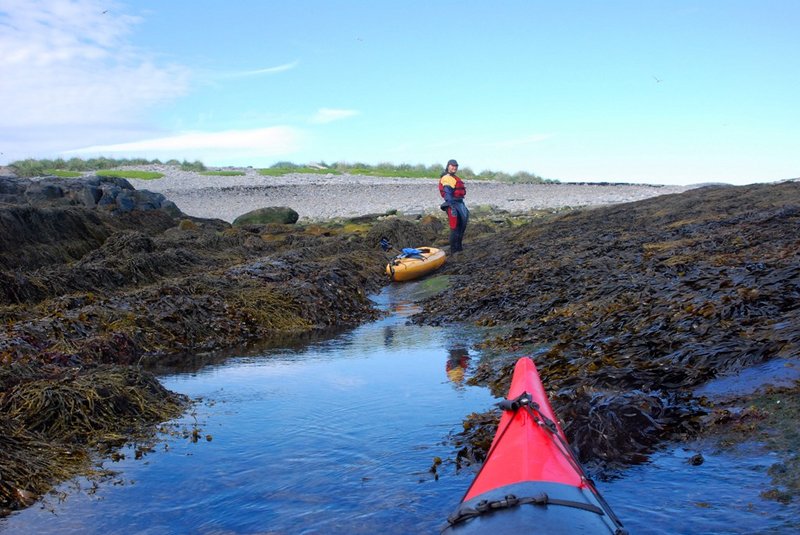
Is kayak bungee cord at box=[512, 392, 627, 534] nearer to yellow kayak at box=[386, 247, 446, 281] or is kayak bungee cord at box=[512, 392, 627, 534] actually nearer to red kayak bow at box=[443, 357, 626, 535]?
red kayak bow at box=[443, 357, 626, 535]

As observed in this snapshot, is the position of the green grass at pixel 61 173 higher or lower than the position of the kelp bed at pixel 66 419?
higher

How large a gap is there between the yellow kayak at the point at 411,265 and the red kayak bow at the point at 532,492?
1298 cm

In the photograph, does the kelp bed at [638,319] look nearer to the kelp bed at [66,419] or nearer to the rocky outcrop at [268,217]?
the kelp bed at [66,419]

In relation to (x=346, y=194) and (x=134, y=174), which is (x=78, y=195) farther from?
(x=134, y=174)

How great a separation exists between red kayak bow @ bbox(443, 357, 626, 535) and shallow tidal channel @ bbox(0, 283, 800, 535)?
65 centimetres

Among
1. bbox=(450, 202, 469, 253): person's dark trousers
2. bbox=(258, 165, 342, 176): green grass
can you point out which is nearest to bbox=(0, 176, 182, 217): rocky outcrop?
bbox=(450, 202, 469, 253): person's dark trousers

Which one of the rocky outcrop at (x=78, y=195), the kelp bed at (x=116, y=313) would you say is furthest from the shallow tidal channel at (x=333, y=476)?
the rocky outcrop at (x=78, y=195)

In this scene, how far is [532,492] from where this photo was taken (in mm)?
3113

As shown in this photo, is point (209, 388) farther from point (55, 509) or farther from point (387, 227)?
point (387, 227)

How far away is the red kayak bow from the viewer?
2936 mm

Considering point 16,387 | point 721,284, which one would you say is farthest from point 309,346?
point 721,284

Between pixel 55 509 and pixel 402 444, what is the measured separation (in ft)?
7.42

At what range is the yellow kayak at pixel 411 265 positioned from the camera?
664 inches

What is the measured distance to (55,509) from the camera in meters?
4.60
